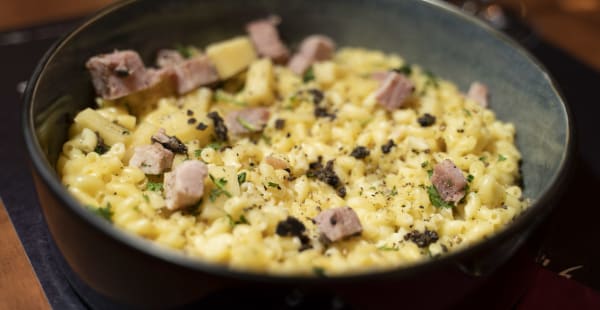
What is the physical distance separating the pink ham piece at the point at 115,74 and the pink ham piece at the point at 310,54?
0.66 m

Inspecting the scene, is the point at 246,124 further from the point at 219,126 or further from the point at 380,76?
the point at 380,76

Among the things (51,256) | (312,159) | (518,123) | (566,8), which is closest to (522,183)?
(518,123)

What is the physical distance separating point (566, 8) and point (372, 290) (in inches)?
113

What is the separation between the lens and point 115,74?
2043mm

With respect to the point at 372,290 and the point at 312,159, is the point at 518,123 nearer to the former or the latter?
the point at 312,159

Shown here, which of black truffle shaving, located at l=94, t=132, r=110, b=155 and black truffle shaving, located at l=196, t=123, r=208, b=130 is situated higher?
black truffle shaving, located at l=196, t=123, r=208, b=130

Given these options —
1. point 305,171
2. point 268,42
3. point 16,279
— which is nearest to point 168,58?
point 268,42

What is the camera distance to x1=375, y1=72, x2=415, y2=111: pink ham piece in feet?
7.20

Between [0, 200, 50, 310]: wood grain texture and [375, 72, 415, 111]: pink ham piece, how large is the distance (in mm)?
1297

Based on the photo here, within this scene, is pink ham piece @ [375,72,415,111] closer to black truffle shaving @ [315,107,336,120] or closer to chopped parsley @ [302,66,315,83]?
black truffle shaving @ [315,107,336,120]

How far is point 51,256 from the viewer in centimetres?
174

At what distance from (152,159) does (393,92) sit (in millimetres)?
937

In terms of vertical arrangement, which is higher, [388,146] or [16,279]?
[388,146]

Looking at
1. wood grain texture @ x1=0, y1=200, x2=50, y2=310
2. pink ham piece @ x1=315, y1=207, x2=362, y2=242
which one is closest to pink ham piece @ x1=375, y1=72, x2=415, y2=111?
pink ham piece @ x1=315, y1=207, x2=362, y2=242
